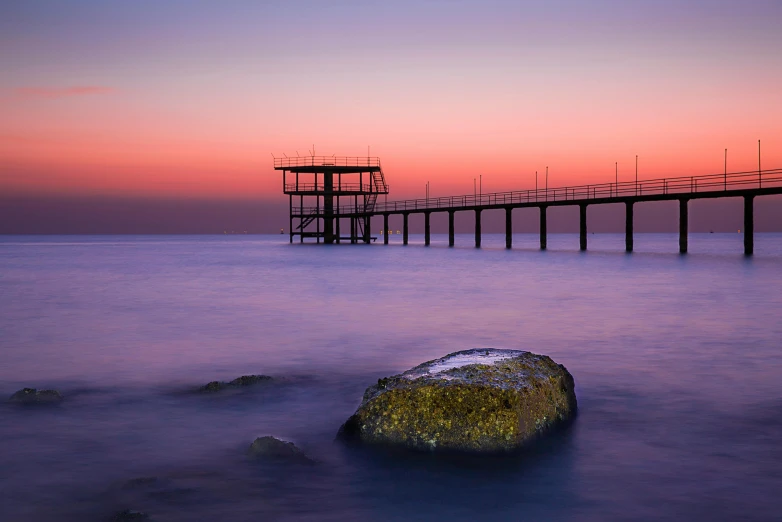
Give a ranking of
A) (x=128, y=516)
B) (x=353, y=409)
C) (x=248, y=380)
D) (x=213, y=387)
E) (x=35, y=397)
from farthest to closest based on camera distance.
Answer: (x=248, y=380) < (x=213, y=387) < (x=35, y=397) < (x=353, y=409) < (x=128, y=516)

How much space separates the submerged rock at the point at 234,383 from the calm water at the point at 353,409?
0.21 metres

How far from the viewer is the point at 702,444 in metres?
6.12

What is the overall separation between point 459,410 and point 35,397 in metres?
4.84

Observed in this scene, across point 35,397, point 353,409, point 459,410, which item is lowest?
point 353,409

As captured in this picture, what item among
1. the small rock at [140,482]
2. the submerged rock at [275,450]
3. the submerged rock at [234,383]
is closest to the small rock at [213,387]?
the submerged rock at [234,383]

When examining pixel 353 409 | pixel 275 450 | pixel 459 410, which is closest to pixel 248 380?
pixel 353 409

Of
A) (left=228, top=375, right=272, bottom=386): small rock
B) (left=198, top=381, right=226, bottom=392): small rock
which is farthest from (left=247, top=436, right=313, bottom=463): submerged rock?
(left=228, top=375, right=272, bottom=386): small rock

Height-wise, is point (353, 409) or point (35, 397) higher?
point (35, 397)

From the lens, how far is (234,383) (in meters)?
8.27

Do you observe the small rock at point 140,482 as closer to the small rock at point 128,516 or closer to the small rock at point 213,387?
the small rock at point 128,516

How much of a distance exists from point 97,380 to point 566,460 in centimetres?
604

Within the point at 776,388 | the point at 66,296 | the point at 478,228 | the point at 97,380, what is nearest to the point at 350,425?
the point at 97,380

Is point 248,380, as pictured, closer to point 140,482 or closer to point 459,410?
point 140,482

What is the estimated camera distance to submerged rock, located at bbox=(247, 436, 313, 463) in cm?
571
